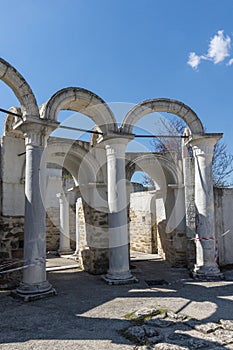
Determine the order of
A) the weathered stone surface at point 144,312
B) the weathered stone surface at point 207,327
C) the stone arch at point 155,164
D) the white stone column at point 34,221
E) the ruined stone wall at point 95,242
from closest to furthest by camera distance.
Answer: the weathered stone surface at point 207,327 < the weathered stone surface at point 144,312 < the white stone column at point 34,221 < the ruined stone wall at point 95,242 < the stone arch at point 155,164

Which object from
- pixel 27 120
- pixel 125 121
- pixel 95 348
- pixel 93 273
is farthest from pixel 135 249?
pixel 95 348

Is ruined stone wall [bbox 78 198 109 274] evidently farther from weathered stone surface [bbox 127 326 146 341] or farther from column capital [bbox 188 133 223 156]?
weathered stone surface [bbox 127 326 146 341]

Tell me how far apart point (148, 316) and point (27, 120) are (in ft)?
14.0

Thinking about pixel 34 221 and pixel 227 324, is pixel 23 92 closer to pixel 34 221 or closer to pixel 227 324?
pixel 34 221

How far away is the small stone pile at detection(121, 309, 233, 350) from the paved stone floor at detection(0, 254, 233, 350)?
0.04 feet

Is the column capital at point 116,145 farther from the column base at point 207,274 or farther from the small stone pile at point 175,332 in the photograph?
the small stone pile at point 175,332

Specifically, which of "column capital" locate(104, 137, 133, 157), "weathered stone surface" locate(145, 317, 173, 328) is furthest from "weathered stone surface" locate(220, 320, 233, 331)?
"column capital" locate(104, 137, 133, 157)

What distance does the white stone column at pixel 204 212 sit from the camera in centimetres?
742

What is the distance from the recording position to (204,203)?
765 cm

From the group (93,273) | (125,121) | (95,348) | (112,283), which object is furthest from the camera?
(93,273)

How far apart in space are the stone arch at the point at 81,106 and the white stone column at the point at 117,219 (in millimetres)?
565

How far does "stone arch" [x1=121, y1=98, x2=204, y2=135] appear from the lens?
751cm

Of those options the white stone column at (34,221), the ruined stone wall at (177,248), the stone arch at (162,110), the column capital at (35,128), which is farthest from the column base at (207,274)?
the column capital at (35,128)

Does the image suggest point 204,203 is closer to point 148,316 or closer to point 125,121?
point 125,121
